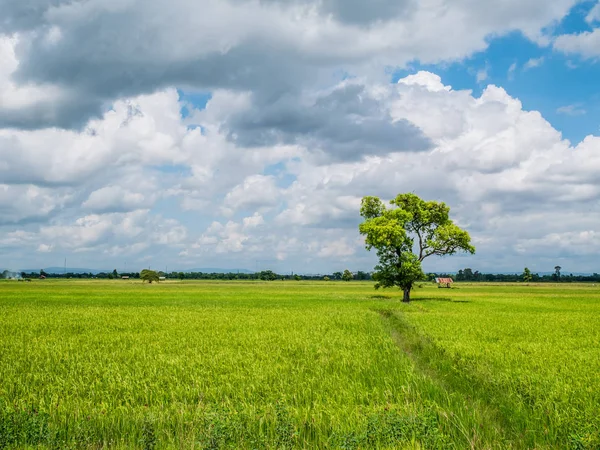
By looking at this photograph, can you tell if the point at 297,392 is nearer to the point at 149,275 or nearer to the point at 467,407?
the point at 467,407

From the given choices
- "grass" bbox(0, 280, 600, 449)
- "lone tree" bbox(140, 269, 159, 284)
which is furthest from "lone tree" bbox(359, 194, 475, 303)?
"lone tree" bbox(140, 269, 159, 284)

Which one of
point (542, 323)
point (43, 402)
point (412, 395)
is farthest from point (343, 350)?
point (542, 323)

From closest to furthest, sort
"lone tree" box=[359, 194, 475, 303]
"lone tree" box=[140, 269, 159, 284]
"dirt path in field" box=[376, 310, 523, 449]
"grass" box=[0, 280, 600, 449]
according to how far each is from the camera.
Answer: "grass" box=[0, 280, 600, 449]
"dirt path in field" box=[376, 310, 523, 449]
"lone tree" box=[359, 194, 475, 303]
"lone tree" box=[140, 269, 159, 284]

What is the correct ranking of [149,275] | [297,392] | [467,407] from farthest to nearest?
[149,275] < [297,392] < [467,407]

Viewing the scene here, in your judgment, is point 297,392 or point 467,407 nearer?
point 467,407

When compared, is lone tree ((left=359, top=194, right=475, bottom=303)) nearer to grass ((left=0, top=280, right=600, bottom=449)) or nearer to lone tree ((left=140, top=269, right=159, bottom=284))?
grass ((left=0, top=280, right=600, bottom=449))

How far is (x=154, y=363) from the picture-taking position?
14672 millimetres

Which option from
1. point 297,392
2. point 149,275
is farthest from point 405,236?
point 149,275

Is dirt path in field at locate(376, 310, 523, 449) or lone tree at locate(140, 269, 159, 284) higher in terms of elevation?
dirt path in field at locate(376, 310, 523, 449)

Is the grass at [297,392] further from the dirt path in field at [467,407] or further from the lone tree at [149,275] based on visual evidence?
the lone tree at [149,275]

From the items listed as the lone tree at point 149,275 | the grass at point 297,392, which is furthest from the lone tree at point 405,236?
the lone tree at point 149,275

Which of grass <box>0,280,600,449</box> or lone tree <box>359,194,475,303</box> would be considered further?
lone tree <box>359,194,475,303</box>

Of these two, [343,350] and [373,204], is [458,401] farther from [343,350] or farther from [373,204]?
[373,204]

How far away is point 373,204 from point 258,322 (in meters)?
33.8
